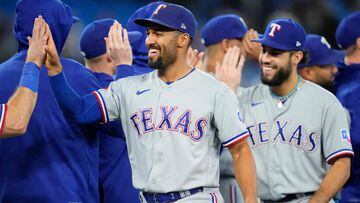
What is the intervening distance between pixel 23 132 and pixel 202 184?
3.58 feet

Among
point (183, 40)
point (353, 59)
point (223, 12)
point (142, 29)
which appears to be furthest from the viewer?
point (223, 12)

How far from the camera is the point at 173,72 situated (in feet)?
16.4

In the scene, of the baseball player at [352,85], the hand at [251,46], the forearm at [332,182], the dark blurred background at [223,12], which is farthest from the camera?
the dark blurred background at [223,12]

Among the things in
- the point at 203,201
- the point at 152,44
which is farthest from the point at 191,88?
the point at 203,201

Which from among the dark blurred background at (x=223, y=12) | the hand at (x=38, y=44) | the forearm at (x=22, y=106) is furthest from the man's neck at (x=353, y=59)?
the dark blurred background at (x=223, y=12)

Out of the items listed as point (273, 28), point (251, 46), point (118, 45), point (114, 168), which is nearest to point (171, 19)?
point (118, 45)

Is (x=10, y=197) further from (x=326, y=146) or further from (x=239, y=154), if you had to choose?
(x=326, y=146)

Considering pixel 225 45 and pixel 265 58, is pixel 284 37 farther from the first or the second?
pixel 225 45

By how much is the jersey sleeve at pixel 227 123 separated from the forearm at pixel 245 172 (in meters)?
0.08

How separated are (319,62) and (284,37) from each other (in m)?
1.45

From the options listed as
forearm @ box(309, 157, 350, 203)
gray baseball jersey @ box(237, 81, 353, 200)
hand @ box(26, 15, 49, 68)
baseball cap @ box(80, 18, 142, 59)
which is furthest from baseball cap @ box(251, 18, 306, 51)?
hand @ box(26, 15, 49, 68)

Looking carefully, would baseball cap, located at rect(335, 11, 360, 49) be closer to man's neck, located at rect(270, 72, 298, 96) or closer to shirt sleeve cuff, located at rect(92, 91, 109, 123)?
man's neck, located at rect(270, 72, 298, 96)

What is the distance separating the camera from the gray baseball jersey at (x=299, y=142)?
5.63 metres

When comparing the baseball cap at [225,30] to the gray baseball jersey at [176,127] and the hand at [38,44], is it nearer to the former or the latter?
the gray baseball jersey at [176,127]
